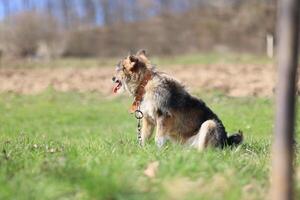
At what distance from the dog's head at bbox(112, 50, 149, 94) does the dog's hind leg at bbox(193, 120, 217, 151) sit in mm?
1508

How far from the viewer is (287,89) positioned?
512cm

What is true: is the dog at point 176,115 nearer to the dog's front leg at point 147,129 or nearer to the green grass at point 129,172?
the dog's front leg at point 147,129

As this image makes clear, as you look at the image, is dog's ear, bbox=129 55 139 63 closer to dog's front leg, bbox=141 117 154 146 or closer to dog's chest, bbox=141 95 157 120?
dog's chest, bbox=141 95 157 120

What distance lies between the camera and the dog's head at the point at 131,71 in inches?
403

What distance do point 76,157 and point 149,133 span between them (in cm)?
260

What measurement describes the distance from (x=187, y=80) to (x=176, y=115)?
55.1 ft

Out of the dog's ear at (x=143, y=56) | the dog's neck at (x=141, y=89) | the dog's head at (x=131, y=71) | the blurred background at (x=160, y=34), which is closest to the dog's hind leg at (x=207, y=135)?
the dog's neck at (x=141, y=89)

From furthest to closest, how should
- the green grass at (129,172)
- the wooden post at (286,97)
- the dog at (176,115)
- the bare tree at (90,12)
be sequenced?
the bare tree at (90,12), the dog at (176,115), the green grass at (129,172), the wooden post at (286,97)

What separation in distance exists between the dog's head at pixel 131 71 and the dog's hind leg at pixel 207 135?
151cm

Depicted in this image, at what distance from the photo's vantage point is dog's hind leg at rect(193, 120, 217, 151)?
9.30 m

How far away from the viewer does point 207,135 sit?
932 cm

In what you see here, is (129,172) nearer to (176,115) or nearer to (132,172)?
(132,172)

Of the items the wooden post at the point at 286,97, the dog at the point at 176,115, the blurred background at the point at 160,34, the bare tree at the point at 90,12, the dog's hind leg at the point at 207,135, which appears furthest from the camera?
the bare tree at the point at 90,12

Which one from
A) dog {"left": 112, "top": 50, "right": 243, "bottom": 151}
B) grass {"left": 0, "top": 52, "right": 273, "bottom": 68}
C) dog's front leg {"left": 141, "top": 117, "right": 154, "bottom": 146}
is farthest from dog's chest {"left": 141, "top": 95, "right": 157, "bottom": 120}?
grass {"left": 0, "top": 52, "right": 273, "bottom": 68}
